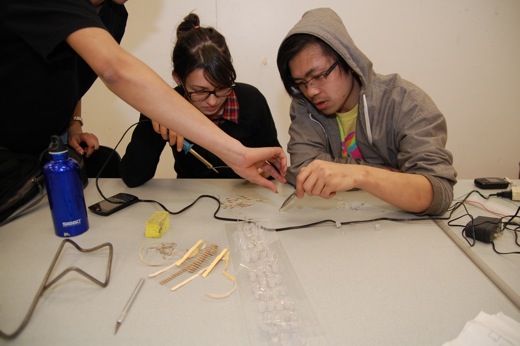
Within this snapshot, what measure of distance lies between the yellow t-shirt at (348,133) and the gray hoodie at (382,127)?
0.02 metres

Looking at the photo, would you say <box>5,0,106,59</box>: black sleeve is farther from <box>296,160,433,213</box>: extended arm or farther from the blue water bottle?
<box>296,160,433,213</box>: extended arm

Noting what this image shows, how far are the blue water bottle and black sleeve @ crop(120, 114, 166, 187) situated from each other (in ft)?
1.07

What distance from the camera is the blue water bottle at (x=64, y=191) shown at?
0.84 meters

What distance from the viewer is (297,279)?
753mm

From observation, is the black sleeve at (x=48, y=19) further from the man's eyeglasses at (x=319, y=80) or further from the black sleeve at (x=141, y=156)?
the man's eyeglasses at (x=319, y=80)

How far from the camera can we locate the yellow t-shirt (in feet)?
4.37

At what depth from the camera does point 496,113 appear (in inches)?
98.5

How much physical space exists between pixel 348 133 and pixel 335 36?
Answer: 39cm

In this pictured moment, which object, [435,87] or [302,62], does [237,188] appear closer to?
[302,62]

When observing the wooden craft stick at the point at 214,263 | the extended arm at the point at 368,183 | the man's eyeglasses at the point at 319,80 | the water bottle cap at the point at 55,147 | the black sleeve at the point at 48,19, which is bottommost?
the wooden craft stick at the point at 214,263

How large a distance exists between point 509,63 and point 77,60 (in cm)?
271

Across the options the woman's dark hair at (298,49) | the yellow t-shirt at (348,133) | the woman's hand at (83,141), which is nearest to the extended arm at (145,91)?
the woman's dark hair at (298,49)

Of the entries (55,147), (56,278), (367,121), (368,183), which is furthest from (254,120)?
(56,278)

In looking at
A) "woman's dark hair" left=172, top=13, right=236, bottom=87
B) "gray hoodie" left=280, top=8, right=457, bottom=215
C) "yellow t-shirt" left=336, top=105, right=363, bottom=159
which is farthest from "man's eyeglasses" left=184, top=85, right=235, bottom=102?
"yellow t-shirt" left=336, top=105, right=363, bottom=159
